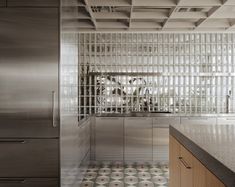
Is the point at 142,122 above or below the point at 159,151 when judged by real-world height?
above

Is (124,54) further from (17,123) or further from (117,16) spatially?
(17,123)

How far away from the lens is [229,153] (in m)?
1.35

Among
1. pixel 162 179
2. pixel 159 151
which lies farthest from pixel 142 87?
pixel 162 179

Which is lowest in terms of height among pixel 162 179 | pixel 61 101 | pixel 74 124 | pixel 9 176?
pixel 162 179

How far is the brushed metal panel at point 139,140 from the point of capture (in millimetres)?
5031

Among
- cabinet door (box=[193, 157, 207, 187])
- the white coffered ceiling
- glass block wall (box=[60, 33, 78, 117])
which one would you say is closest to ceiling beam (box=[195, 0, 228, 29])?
the white coffered ceiling

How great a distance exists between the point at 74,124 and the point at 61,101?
2.42 feet

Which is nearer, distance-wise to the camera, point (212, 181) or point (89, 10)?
point (212, 181)

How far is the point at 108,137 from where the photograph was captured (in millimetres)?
5055

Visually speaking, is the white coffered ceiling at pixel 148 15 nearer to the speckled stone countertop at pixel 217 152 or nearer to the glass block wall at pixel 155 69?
the glass block wall at pixel 155 69

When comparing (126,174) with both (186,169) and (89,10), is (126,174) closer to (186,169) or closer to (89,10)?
(89,10)

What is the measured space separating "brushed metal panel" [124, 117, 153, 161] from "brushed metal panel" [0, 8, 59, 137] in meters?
2.74

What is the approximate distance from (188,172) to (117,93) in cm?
380

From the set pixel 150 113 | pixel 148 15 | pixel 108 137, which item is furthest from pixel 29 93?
pixel 150 113
